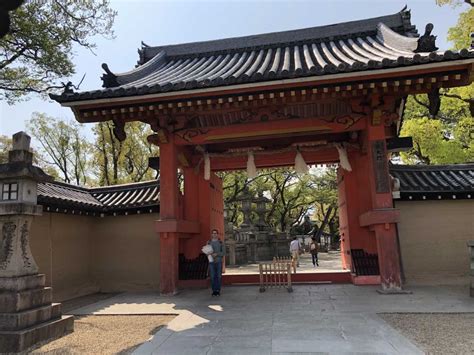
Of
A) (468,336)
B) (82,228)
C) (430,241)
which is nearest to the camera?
(468,336)

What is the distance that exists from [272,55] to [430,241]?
6.67m

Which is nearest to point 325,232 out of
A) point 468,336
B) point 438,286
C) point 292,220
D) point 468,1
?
point 292,220

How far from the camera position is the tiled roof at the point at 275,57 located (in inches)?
272

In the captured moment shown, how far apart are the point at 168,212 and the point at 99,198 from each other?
3896mm

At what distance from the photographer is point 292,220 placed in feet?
120

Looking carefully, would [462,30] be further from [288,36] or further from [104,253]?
[104,253]

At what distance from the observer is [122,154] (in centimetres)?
2253

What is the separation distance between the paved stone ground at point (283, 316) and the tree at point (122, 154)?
14.8 m

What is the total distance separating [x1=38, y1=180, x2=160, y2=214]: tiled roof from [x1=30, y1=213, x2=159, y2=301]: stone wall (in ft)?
1.18

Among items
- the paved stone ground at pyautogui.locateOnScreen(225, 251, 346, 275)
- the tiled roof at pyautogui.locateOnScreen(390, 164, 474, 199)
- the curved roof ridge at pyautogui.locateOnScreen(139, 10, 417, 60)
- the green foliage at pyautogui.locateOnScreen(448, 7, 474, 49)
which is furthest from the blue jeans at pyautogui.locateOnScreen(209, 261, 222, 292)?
the green foliage at pyautogui.locateOnScreen(448, 7, 474, 49)

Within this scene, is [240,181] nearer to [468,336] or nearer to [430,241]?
[430,241]

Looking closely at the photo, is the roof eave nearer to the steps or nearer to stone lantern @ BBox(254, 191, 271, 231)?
the steps

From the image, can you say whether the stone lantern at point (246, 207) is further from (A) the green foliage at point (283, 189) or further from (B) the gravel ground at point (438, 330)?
(B) the gravel ground at point (438, 330)

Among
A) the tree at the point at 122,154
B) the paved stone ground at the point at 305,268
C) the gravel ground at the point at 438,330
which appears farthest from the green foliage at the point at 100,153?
the gravel ground at the point at 438,330
